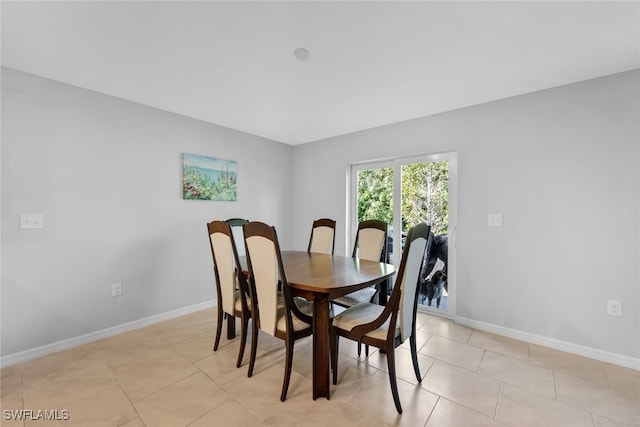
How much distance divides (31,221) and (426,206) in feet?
12.5

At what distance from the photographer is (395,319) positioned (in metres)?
1.61

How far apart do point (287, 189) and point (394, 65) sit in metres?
2.78

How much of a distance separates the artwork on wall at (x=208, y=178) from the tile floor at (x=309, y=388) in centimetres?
166

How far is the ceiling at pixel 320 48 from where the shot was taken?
1551mm

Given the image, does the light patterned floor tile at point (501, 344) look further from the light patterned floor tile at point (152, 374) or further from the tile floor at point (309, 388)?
the light patterned floor tile at point (152, 374)

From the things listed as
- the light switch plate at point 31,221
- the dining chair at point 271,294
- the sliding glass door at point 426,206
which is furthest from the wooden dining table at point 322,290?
the light switch plate at point 31,221

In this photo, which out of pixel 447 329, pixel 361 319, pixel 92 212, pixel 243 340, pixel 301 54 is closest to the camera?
pixel 361 319

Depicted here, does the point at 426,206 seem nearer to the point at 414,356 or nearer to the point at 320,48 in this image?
the point at 414,356

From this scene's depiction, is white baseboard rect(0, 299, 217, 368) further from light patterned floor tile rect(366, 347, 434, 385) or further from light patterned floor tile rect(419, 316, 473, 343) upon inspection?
light patterned floor tile rect(419, 316, 473, 343)

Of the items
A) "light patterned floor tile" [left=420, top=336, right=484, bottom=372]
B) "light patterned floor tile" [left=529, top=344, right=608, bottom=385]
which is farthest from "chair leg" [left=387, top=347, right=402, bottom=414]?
"light patterned floor tile" [left=529, top=344, right=608, bottom=385]

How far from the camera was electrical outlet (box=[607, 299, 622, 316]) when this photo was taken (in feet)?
7.18

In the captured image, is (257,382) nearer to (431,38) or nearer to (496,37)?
(431,38)

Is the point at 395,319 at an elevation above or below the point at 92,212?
below

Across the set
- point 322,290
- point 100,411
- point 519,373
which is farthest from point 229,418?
point 519,373
